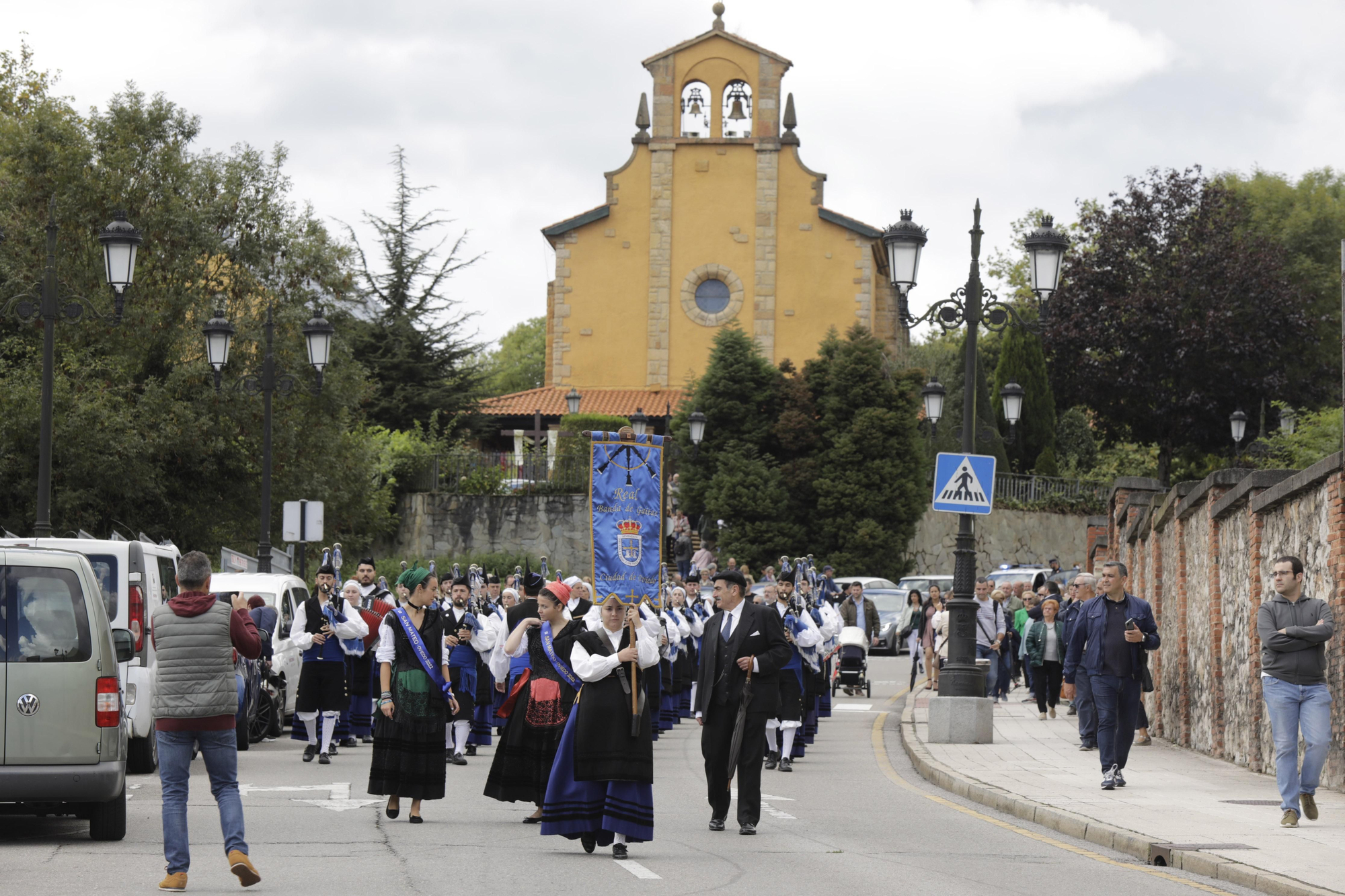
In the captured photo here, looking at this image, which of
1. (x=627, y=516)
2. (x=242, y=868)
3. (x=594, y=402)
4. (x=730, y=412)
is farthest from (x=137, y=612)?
(x=594, y=402)

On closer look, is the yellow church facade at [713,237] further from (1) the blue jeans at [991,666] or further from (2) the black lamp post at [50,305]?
(2) the black lamp post at [50,305]

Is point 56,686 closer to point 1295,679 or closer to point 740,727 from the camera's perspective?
point 740,727

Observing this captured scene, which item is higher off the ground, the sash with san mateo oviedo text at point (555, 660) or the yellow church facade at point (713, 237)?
the yellow church facade at point (713, 237)

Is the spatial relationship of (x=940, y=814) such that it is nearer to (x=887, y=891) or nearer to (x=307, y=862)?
(x=887, y=891)

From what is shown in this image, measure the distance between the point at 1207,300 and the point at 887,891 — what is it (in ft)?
163

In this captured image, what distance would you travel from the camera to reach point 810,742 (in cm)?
2039

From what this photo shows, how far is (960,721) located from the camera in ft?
64.0

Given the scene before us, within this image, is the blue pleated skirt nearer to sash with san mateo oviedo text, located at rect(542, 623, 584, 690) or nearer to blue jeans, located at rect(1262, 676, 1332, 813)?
sash with san mateo oviedo text, located at rect(542, 623, 584, 690)

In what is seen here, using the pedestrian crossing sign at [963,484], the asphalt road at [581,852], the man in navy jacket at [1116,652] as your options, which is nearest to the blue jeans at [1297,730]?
→ the asphalt road at [581,852]

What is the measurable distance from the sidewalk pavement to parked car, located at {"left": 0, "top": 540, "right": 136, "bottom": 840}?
253 inches

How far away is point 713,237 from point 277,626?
130 feet

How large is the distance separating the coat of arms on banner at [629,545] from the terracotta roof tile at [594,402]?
136 feet

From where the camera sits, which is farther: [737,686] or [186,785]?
[737,686]

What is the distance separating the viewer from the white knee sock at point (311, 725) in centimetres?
1803
